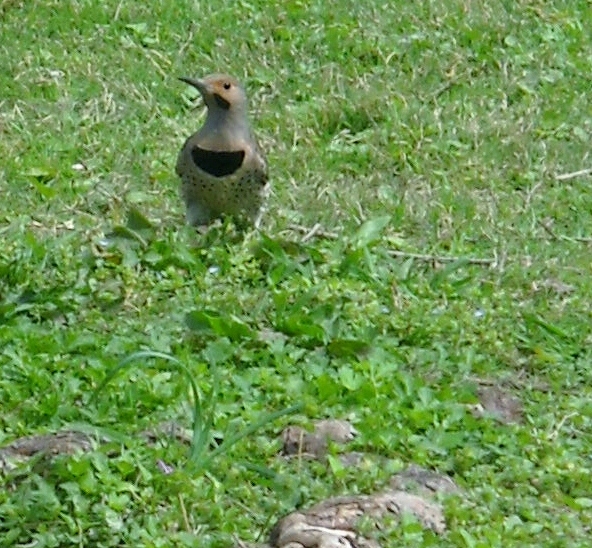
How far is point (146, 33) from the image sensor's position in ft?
30.3

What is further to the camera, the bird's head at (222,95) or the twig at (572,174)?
the twig at (572,174)

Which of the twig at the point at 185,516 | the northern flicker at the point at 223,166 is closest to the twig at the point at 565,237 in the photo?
the northern flicker at the point at 223,166

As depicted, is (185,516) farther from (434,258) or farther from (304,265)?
A: (434,258)

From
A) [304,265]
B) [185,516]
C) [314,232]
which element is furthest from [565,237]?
[185,516]

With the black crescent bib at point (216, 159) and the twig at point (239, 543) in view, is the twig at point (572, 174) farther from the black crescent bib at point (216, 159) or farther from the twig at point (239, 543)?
the twig at point (239, 543)

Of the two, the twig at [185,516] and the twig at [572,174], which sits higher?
the twig at [185,516]

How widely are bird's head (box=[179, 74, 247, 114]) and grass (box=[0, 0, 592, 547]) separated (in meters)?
0.52

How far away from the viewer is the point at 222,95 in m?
7.08

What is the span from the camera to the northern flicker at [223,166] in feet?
22.9

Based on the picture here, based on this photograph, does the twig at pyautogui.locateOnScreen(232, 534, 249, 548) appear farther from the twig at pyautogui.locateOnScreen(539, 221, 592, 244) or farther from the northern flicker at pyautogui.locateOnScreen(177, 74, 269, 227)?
the twig at pyautogui.locateOnScreen(539, 221, 592, 244)

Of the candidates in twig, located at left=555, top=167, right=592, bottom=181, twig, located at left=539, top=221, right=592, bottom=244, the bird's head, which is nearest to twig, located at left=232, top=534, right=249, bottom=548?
the bird's head

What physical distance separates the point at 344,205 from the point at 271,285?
4.02ft

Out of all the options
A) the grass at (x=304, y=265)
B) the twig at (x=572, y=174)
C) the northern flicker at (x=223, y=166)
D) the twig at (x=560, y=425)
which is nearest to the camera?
the grass at (x=304, y=265)

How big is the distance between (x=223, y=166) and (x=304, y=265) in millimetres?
668
